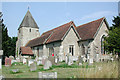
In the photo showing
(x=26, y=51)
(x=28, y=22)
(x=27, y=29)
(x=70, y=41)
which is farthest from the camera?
(x=28, y=22)

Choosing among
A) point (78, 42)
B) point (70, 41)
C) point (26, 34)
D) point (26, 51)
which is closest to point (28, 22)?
point (26, 34)

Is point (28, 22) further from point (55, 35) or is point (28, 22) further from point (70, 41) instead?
point (70, 41)

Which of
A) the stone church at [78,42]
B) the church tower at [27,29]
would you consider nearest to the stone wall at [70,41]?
the stone church at [78,42]

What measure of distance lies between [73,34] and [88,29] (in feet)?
9.86

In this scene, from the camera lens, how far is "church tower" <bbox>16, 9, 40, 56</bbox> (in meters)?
44.0

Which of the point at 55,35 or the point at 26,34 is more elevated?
the point at 26,34

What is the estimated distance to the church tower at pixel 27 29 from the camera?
4401 cm

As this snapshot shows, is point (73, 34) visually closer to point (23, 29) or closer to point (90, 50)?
point (90, 50)

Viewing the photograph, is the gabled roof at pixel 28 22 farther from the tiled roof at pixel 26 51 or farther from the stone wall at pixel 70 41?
the stone wall at pixel 70 41

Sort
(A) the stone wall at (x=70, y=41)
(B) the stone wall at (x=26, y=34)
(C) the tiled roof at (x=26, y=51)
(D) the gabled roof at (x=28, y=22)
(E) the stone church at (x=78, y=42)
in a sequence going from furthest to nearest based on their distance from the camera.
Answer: (D) the gabled roof at (x=28, y=22) < (B) the stone wall at (x=26, y=34) < (C) the tiled roof at (x=26, y=51) < (A) the stone wall at (x=70, y=41) < (E) the stone church at (x=78, y=42)

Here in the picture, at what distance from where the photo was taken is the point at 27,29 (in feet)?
146

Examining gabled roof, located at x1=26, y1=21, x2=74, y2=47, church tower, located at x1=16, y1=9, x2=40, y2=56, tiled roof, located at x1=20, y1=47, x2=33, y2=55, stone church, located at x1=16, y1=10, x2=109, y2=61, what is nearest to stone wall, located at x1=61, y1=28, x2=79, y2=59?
stone church, located at x1=16, y1=10, x2=109, y2=61

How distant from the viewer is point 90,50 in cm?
2156

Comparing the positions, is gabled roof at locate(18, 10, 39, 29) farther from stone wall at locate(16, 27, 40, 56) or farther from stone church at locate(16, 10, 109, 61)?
stone church at locate(16, 10, 109, 61)
